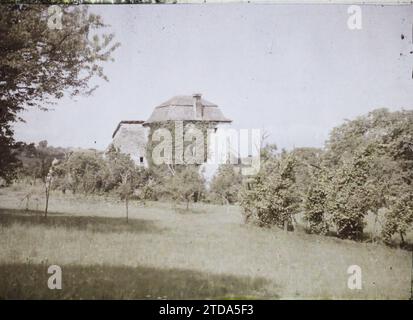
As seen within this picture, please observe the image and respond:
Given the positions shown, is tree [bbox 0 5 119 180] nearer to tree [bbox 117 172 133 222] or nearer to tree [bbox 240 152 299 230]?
tree [bbox 117 172 133 222]

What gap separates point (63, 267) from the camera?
17.7ft

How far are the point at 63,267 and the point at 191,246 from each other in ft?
7.51

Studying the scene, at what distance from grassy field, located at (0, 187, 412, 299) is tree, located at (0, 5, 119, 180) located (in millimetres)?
1657

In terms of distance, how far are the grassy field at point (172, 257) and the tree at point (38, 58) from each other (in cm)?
166

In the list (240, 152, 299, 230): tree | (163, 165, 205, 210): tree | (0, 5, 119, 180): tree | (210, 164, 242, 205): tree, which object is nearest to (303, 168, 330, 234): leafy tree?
(240, 152, 299, 230): tree

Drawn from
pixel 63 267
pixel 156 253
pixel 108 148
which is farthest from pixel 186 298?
pixel 108 148

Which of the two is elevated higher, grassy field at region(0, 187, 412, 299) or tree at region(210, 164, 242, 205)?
tree at region(210, 164, 242, 205)

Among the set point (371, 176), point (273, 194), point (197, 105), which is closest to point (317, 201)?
point (273, 194)

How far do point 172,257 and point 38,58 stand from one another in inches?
195

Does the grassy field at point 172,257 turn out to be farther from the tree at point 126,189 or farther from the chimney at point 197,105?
the chimney at point 197,105

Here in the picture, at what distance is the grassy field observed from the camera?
5.11m

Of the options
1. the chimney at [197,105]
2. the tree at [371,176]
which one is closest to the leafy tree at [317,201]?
the tree at [371,176]

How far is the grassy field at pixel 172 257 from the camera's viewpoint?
511 centimetres
